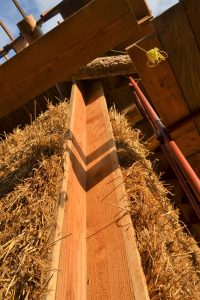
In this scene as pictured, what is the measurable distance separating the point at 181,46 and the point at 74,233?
1.33m

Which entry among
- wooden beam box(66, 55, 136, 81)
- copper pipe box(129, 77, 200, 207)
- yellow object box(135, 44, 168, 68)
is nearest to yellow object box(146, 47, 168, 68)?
yellow object box(135, 44, 168, 68)

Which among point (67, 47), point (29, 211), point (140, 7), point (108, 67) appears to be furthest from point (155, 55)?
point (108, 67)

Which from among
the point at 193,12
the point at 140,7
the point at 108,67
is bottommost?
the point at 108,67

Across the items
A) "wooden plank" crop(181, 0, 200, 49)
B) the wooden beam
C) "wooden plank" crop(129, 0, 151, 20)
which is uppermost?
"wooden plank" crop(181, 0, 200, 49)

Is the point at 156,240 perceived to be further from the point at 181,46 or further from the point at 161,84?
the point at 181,46

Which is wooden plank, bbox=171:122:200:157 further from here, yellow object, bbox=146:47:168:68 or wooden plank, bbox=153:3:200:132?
yellow object, bbox=146:47:168:68

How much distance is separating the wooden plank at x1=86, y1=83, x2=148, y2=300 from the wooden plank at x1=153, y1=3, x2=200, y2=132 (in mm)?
754

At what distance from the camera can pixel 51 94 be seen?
Answer: 5645 mm

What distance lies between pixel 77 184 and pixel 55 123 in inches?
55.4

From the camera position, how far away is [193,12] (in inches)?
89.0

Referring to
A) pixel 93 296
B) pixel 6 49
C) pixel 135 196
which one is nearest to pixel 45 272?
pixel 93 296

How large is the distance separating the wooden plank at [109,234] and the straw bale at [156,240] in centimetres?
16

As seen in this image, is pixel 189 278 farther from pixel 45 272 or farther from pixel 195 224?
pixel 195 224

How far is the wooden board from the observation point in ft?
5.14
